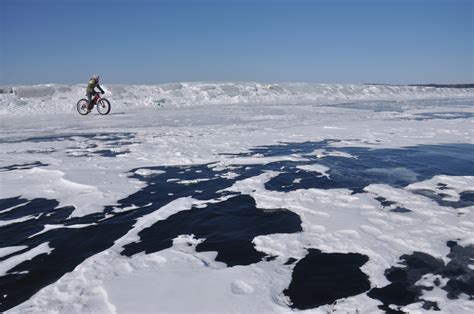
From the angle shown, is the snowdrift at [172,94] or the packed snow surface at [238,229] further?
the snowdrift at [172,94]

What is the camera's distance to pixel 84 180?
6.59m

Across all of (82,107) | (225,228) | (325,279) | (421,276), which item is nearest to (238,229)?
(225,228)

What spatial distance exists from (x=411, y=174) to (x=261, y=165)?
112 inches

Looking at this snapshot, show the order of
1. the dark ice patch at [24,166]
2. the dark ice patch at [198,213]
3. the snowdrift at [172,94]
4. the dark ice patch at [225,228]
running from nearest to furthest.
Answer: the dark ice patch at [198,213] → the dark ice patch at [225,228] → the dark ice patch at [24,166] → the snowdrift at [172,94]

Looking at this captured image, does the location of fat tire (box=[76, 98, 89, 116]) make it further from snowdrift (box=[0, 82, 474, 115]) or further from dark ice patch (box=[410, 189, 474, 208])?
dark ice patch (box=[410, 189, 474, 208])

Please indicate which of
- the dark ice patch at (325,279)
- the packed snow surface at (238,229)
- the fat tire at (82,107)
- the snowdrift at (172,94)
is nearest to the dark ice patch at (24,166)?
the packed snow surface at (238,229)

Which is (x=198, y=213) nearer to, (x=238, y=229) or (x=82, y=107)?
(x=238, y=229)

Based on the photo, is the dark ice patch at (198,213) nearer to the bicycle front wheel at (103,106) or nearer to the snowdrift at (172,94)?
the bicycle front wheel at (103,106)

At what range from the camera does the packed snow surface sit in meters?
3.01

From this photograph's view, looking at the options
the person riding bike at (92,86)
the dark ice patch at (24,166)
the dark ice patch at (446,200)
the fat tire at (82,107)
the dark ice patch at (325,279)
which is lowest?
the dark ice patch at (325,279)

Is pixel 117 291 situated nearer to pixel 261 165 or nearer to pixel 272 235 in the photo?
pixel 272 235

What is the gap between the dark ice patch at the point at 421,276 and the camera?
2.93m

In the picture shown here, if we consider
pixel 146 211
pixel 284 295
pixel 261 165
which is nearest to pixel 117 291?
pixel 284 295

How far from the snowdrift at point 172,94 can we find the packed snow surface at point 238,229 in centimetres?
2140
